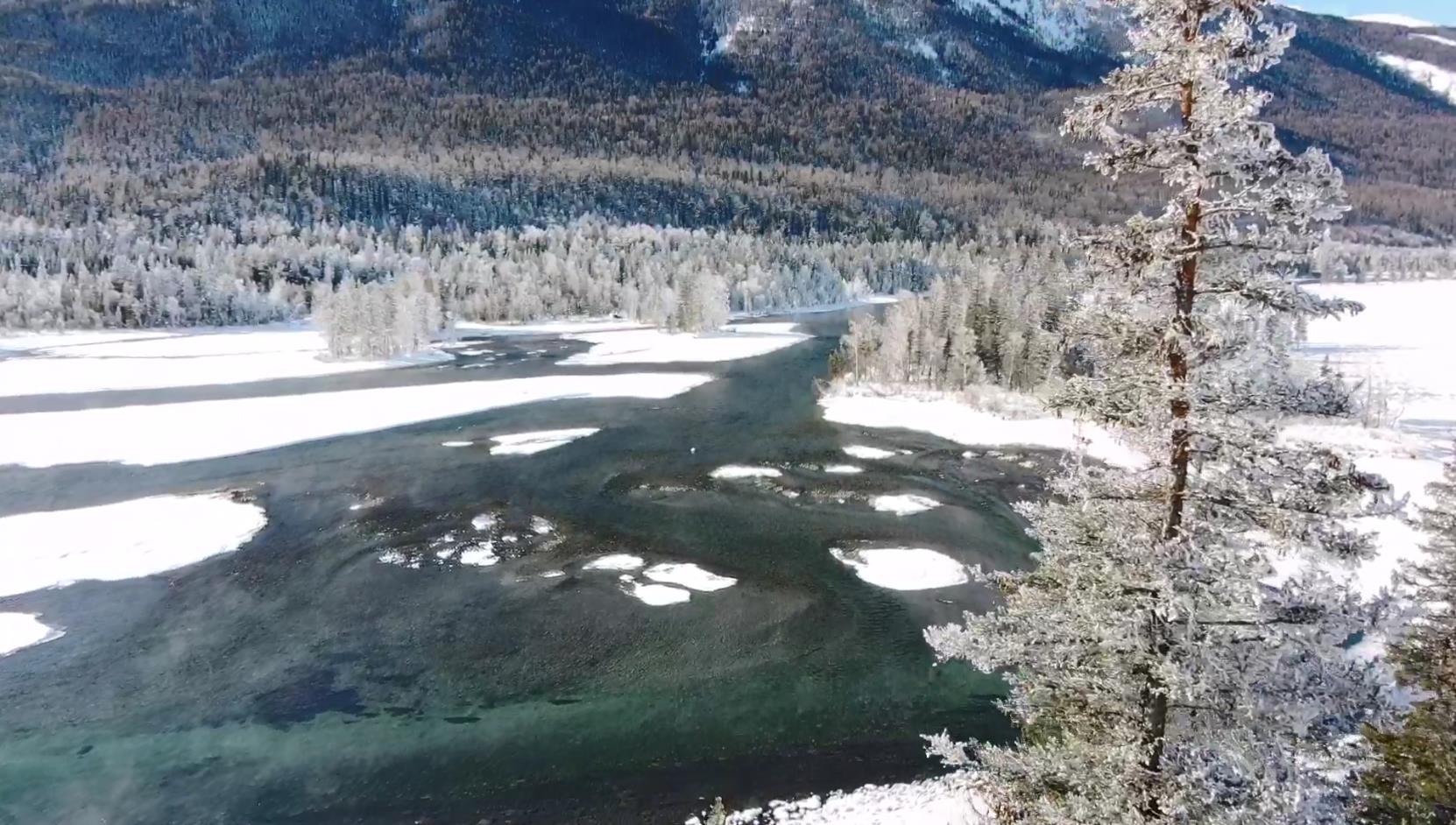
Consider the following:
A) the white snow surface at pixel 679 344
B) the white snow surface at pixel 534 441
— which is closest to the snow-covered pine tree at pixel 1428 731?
the white snow surface at pixel 534 441

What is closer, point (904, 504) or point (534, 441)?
point (904, 504)

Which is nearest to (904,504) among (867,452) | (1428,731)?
(867,452)

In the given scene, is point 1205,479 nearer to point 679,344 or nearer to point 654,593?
point 654,593

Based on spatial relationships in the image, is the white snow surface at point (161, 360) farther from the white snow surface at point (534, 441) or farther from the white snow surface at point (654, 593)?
the white snow surface at point (654, 593)

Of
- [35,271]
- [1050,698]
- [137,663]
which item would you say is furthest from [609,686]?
[35,271]

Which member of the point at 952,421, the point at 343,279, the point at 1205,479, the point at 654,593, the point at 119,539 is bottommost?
the point at 654,593

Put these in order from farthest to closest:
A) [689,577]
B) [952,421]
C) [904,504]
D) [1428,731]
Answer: [952,421] → [904,504] → [689,577] → [1428,731]

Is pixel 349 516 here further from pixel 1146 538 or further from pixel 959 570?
pixel 1146 538
